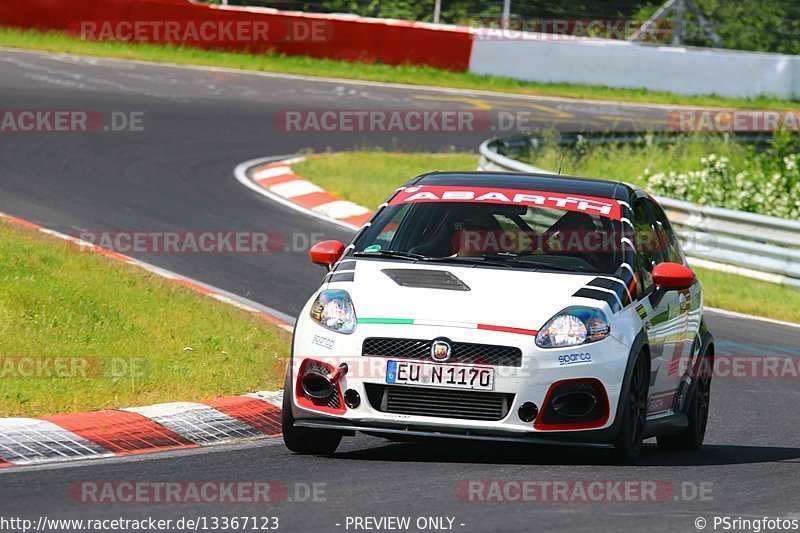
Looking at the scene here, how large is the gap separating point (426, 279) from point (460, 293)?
0.81ft

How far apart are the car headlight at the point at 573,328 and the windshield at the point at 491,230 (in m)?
0.67

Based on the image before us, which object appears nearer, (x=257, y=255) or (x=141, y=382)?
(x=141, y=382)

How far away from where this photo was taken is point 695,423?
8.52 meters

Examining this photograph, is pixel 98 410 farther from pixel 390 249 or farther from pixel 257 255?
pixel 257 255

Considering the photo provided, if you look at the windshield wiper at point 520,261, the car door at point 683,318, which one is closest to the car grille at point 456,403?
the windshield wiper at point 520,261

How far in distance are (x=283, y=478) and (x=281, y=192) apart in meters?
12.1

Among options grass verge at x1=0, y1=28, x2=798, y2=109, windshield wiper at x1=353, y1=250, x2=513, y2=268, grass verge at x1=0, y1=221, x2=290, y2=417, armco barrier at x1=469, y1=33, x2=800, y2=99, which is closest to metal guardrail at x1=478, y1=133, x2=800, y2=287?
grass verge at x1=0, y1=221, x2=290, y2=417

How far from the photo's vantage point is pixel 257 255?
1443 cm

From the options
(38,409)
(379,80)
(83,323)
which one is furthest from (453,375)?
(379,80)

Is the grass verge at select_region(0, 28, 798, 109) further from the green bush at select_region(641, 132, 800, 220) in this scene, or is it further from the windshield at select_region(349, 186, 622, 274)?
the windshield at select_region(349, 186, 622, 274)

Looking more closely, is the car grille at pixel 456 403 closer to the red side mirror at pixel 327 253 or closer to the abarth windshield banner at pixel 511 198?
the red side mirror at pixel 327 253

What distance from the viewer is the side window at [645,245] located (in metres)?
7.88

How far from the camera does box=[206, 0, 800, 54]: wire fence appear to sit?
31594 mm

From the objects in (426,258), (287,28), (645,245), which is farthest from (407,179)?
(426,258)
